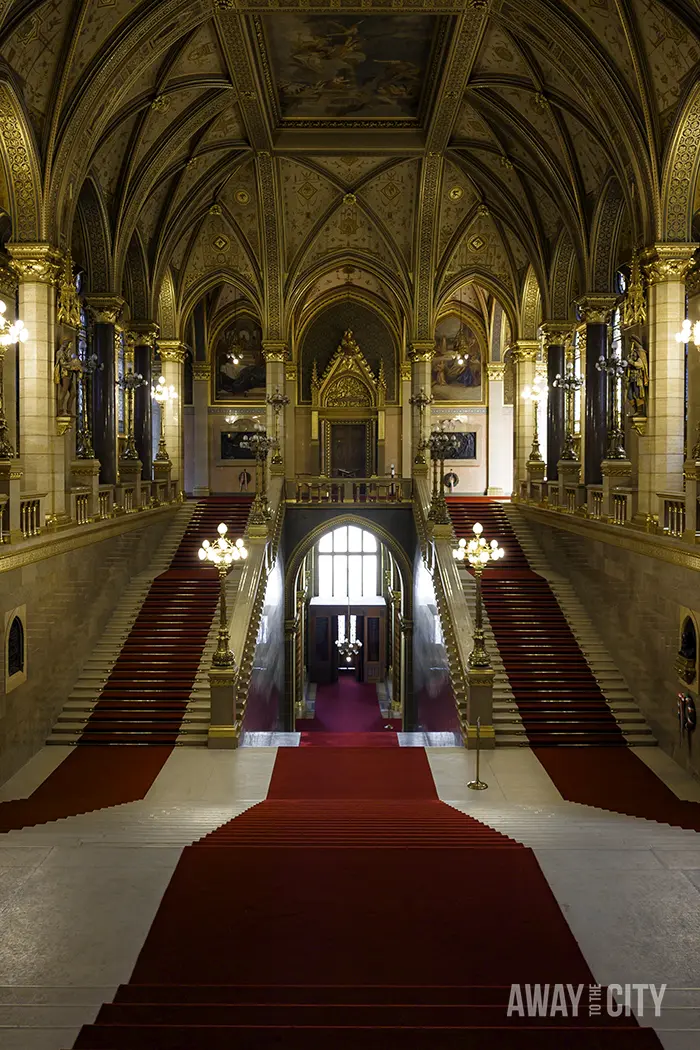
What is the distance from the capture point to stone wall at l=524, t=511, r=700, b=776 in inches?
497

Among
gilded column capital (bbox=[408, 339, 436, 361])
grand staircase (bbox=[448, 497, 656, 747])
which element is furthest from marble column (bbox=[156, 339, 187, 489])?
grand staircase (bbox=[448, 497, 656, 747])

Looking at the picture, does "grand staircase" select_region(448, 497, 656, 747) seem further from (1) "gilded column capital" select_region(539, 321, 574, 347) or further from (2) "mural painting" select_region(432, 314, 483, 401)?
(2) "mural painting" select_region(432, 314, 483, 401)

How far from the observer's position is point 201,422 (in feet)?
104

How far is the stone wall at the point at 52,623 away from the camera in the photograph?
12096 mm

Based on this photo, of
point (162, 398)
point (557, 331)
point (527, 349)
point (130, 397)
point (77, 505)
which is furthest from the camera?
point (527, 349)

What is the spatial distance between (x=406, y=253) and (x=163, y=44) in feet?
36.4

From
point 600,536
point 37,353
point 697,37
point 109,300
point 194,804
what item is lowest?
point 194,804

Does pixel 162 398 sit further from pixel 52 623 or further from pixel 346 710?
pixel 52 623

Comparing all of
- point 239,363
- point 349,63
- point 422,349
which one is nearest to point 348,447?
point 239,363

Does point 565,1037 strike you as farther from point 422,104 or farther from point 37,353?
point 422,104

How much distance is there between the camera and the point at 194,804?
1095cm

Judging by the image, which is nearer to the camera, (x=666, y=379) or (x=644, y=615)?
(x=644, y=615)

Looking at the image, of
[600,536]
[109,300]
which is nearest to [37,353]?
[109,300]

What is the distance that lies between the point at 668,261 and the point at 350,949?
13.3 metres
